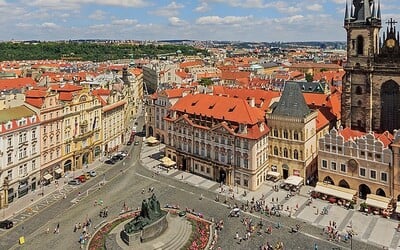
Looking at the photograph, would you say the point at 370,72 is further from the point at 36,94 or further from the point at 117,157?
the point at 36,94

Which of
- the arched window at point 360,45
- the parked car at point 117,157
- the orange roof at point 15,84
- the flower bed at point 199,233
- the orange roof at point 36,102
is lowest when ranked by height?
the flower bed at point 199,233

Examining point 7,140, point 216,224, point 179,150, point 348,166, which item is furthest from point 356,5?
point 7,140

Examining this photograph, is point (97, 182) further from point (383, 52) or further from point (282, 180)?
point (383, 52)

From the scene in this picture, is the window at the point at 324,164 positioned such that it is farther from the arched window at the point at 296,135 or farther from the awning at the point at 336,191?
the arched window at the point at 296,135

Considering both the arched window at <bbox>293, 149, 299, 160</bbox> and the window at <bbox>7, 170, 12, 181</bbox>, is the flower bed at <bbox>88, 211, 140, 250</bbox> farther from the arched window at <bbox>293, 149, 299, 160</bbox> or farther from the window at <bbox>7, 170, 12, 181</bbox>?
the arched window at <bbox>293, 149, 299, 160</bbox>

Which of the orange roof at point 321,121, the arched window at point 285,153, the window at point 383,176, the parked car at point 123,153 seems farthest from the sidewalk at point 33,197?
the window at point 383,176

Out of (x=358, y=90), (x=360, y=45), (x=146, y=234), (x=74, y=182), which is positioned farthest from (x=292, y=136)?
(x=74, y=182)

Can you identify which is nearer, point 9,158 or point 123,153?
point 9,158
